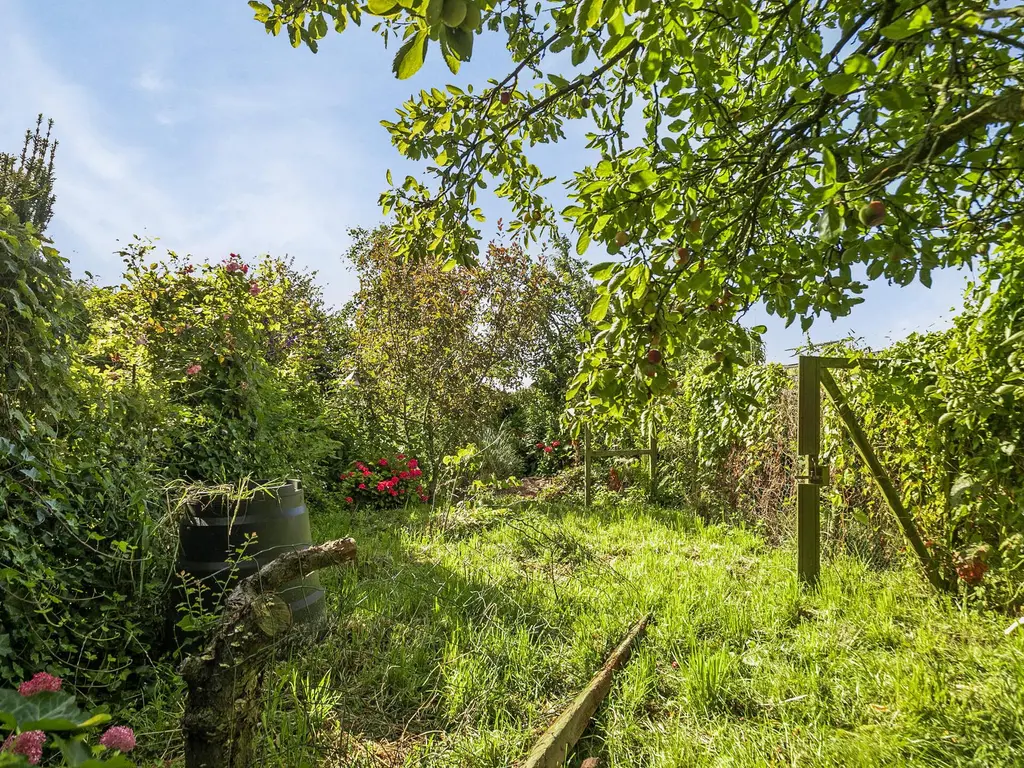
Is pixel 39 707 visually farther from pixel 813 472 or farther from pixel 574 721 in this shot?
pixel 813 472

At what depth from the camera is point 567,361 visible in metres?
11.2

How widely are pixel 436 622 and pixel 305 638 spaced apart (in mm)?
662

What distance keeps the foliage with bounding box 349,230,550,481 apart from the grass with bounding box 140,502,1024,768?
3759 mm

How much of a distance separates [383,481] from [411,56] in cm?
643

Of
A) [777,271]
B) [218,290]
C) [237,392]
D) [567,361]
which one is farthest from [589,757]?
[567,361]

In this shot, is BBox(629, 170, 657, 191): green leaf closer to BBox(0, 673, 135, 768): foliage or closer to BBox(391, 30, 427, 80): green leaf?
BBox(391, 30, 427, 80): green leaf

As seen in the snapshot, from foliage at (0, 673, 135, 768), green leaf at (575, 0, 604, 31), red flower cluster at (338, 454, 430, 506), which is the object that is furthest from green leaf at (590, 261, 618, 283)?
red flower cluster at (338, 454, 430, 506)

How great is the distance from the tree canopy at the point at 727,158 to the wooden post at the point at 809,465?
47.0 inches

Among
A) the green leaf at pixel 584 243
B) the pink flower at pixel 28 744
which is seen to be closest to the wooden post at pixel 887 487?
the green leaf at pixel 584 243

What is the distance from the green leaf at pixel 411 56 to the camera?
0.90 metres

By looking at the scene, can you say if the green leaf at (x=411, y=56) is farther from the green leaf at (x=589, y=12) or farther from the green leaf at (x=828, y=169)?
the green leaf at (x=828, y=169)

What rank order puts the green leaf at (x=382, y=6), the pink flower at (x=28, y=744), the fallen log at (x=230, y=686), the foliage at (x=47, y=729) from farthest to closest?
1. the fallen log at (x=230, y=686)
2. the green leaf at (x=382, y=6)
3. the pink flower at (x=28, y=744)
4. the foliage at (x=47, y=729)

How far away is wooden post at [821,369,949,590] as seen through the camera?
334 cm

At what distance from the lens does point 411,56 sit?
0.91m
